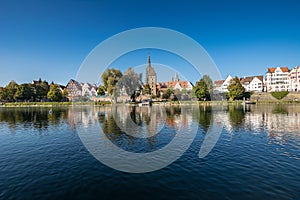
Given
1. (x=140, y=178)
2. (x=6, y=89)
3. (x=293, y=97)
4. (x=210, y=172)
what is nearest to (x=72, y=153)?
(x=140, y=178)

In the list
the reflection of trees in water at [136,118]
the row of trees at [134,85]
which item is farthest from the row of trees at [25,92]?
the reflection of trees in water at [136,118]

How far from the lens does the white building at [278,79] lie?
11194cm

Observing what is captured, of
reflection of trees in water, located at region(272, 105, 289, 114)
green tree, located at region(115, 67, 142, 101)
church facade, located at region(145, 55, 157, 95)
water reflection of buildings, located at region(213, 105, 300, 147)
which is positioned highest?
church facade, located at region(145, 55, 157, 95)

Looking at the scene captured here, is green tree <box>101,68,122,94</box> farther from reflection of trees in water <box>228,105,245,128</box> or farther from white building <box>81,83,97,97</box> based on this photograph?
reflection of trees in water <box>228,105,245,128</box>

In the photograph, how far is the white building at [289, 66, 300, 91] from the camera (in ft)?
340

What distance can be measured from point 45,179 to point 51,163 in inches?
119

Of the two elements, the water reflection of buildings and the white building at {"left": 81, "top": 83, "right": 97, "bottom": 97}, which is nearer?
the water reflection of buildings

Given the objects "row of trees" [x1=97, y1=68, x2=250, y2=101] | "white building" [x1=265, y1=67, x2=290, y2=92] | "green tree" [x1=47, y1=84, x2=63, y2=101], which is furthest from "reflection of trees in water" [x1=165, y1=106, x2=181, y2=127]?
"white building" [x1=265, y1=67, x2=290, y2=92]

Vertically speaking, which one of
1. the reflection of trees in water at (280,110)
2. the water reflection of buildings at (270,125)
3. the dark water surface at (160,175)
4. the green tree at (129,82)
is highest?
the green tree at (129,82)

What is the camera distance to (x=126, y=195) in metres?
9.08

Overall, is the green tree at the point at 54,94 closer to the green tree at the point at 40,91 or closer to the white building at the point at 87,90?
the green tree at the point at 40,91

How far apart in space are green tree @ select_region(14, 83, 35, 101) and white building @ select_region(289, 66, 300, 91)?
177680 millimetres

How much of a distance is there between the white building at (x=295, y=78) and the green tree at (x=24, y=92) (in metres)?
178

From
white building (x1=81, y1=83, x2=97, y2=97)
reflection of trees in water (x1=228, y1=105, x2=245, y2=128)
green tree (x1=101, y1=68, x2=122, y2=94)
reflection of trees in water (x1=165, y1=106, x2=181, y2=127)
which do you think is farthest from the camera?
white building (x1=81, y1=83, x2=97, y2=97)
